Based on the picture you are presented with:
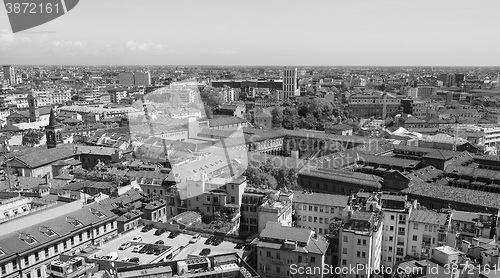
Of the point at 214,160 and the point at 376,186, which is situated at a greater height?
the point at 214,160

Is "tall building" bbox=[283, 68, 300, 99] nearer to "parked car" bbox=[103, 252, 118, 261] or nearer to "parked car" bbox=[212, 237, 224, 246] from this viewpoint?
"parked car" bbox=[212, 237, 224, 246]

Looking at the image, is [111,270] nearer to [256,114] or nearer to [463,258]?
[463,258]

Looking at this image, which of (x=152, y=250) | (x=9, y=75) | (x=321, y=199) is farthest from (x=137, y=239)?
(x=9, y=75)

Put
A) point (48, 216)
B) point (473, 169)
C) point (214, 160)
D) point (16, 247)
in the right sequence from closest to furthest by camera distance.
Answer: point (16, 247) → point (48, 216) → point (214, 160) → point (473, 169)

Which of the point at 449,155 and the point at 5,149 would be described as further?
the point at 5,149

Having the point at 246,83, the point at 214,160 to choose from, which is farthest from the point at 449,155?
the point at 246,83

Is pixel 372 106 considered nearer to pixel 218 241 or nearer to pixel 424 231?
pixel 424 231
